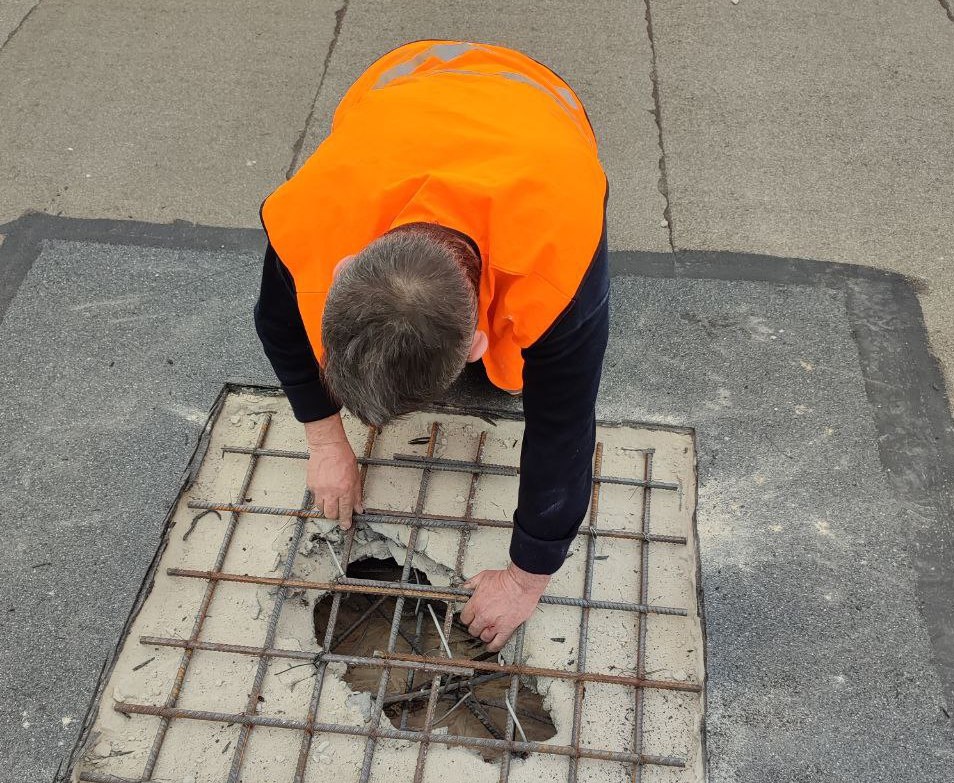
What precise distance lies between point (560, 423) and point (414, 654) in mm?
901

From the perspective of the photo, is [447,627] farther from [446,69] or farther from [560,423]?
[446,69]

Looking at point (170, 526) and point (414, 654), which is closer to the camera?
point (414, 654)

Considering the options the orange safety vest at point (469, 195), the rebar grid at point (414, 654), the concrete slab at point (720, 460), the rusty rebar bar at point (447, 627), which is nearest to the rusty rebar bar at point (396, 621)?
the rebar grid at point (414, 654)

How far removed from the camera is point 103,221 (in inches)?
128

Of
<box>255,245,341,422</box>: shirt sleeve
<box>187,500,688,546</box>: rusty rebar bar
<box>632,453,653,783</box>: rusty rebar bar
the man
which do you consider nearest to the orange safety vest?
the man

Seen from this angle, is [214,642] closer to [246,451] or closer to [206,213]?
[246,451]

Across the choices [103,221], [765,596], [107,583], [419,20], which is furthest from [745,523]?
[419,20]

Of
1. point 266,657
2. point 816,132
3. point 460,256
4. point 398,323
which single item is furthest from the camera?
point 816,132

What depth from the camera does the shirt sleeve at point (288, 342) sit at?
74.3 inches

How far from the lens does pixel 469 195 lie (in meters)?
1.42

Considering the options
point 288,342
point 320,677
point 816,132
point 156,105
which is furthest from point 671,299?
point 156,105

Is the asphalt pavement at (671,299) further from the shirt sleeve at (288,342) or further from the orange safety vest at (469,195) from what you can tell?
the orange safety vest at (469,195)

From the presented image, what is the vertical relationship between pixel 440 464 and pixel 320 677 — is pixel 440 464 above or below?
above

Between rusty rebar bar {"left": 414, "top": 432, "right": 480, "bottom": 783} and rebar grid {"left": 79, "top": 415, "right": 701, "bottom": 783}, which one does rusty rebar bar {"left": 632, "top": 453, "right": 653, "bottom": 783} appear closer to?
rebar grid {"left": 79, "top": 415, "right": 701, "bottom": 783}
